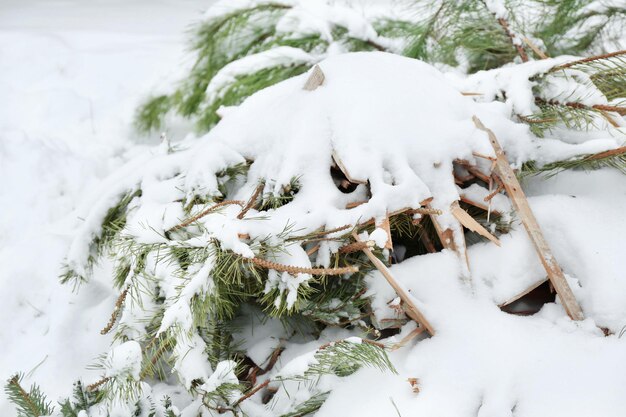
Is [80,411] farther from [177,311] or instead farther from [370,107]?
[370,107]

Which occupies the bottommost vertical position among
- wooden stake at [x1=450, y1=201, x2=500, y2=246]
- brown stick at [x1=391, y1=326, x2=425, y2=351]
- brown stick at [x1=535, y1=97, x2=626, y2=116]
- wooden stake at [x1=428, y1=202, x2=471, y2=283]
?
brown stick at [x1=391, y1=326, x2=425, y2=351]

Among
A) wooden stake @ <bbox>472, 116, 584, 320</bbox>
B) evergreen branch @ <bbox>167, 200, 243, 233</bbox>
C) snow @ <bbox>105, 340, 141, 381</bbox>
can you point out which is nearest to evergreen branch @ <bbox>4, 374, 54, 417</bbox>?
snow @ <bbox>105, 340, 141, 381</bbox>

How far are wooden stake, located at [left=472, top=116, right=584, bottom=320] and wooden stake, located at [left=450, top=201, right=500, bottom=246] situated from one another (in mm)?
76

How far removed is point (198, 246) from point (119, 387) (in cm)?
28

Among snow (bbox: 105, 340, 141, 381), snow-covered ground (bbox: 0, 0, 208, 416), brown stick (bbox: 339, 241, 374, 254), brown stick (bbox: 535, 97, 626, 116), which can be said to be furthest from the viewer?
snow-covered ground (bbox: 0, 0, 208, 416)

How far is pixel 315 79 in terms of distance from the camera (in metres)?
1.27

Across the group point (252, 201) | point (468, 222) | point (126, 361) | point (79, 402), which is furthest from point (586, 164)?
point (79, 402)

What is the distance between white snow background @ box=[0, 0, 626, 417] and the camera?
1022 mm

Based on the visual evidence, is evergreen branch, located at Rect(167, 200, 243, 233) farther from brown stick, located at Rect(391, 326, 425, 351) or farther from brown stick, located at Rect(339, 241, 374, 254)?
brown stick, located at Rect(391, 326, 425, 351)

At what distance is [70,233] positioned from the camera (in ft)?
5.56

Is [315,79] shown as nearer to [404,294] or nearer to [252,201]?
[252,201]

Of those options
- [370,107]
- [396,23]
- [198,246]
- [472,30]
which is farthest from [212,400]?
[396,23]

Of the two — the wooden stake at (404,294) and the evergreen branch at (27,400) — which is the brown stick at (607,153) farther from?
the evergreen branch at (27,400)

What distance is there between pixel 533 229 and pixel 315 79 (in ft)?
1.82
